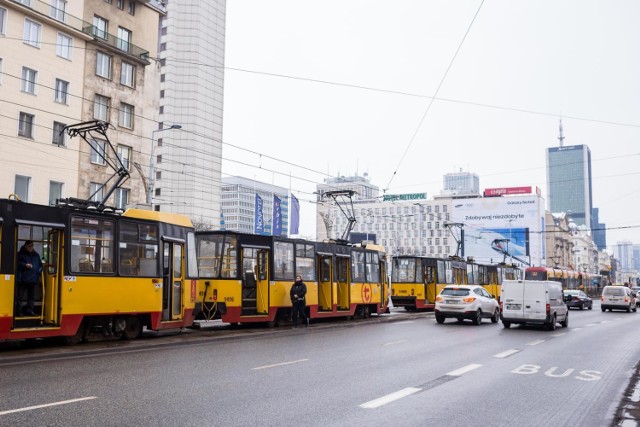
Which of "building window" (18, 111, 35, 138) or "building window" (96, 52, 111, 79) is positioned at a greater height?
"building window" (96, 52, 111, 79)

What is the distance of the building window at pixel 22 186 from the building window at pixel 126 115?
9.65m

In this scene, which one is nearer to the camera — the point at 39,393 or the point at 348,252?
the point at 39,393

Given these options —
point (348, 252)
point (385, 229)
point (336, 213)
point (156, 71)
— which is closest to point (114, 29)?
point (156, 71)

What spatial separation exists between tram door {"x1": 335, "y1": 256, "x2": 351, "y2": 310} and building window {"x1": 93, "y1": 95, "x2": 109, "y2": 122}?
24.4 m

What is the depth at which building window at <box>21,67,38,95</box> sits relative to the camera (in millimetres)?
37750

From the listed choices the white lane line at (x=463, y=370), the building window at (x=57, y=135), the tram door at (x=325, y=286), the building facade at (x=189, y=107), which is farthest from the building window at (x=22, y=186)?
the building facade at (x=189, y=107)

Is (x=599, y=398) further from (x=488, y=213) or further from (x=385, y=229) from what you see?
(x=385, y=229)

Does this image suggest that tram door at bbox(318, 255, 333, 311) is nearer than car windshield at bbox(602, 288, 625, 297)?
Yes

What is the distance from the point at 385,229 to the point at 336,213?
53.8ft

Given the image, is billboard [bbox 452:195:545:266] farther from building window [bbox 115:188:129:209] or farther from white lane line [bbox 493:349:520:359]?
white lane line [bbox 493:349:520:359]

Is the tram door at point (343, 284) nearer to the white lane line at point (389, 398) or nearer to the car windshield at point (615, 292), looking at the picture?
the white lane line at point (389, 398)

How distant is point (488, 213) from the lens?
130 meters

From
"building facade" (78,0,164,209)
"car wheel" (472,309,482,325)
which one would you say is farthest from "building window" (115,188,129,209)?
"car wheel" (472,309,482,325)

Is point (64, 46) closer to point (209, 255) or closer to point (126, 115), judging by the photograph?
point (126, 115)
